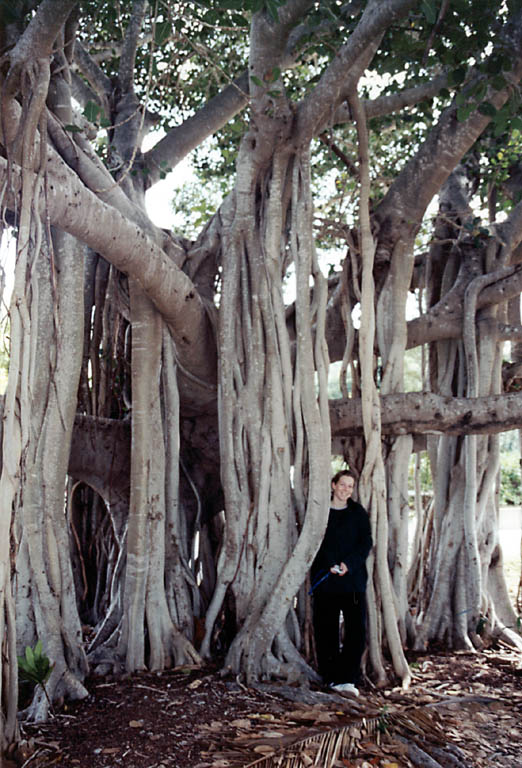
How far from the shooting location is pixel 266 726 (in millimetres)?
2830

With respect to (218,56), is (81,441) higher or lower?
lower

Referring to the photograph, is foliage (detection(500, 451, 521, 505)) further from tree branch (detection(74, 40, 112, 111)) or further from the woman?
tree branch (detection(74, 40, 112, 111))

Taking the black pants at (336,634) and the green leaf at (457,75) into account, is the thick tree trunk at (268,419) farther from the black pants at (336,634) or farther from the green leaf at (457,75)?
the green leaf at (457,75)

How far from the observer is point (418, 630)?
14.4 ft

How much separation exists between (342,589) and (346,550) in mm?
196

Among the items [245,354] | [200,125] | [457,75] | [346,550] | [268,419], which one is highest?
[200,125]

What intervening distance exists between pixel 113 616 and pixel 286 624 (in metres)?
0.93

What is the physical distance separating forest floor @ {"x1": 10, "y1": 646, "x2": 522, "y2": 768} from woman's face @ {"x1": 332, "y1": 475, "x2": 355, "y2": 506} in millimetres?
891

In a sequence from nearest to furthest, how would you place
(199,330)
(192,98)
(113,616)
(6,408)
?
1. (6,408)
2. (113,616)
3. (199,330)
4. (192,98)

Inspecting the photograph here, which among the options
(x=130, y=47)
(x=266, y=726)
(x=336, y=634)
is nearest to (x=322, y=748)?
(x=266, y=726)

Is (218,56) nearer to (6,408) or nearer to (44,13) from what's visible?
(44,13)

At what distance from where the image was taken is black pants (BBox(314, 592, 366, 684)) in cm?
352

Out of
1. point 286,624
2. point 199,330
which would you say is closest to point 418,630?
point 286,624

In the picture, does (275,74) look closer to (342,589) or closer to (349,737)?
(342,589)
